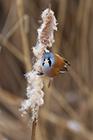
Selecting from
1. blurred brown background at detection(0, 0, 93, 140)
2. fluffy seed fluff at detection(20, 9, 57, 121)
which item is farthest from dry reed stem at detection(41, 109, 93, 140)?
fluffy seed fluff at detection(20, 9, 57, 121)

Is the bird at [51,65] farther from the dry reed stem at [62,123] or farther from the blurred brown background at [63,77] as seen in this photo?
the dry reed stem at [62,123]

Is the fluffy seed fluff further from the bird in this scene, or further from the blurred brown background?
the blurred brown background

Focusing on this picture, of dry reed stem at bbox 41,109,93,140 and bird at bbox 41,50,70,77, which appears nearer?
bird at bbox 41,50,70,77

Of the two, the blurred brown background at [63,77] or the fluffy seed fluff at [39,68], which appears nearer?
the fluffy seed fluff at [39,68]

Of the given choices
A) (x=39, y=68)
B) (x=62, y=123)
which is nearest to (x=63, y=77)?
(x=62, y=123)

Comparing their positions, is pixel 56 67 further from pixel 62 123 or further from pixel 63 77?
Result: pixel 63 77

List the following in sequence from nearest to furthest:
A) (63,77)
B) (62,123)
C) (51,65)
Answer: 1. (51,65)
2. (62,123)
3. (63,77)

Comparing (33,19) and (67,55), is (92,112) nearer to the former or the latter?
(67,55)

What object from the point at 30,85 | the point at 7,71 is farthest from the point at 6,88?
the point at 30,85

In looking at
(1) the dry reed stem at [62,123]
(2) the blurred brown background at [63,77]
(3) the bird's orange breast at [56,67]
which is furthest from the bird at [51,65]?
(1) the dry reed stem at [62,123]
